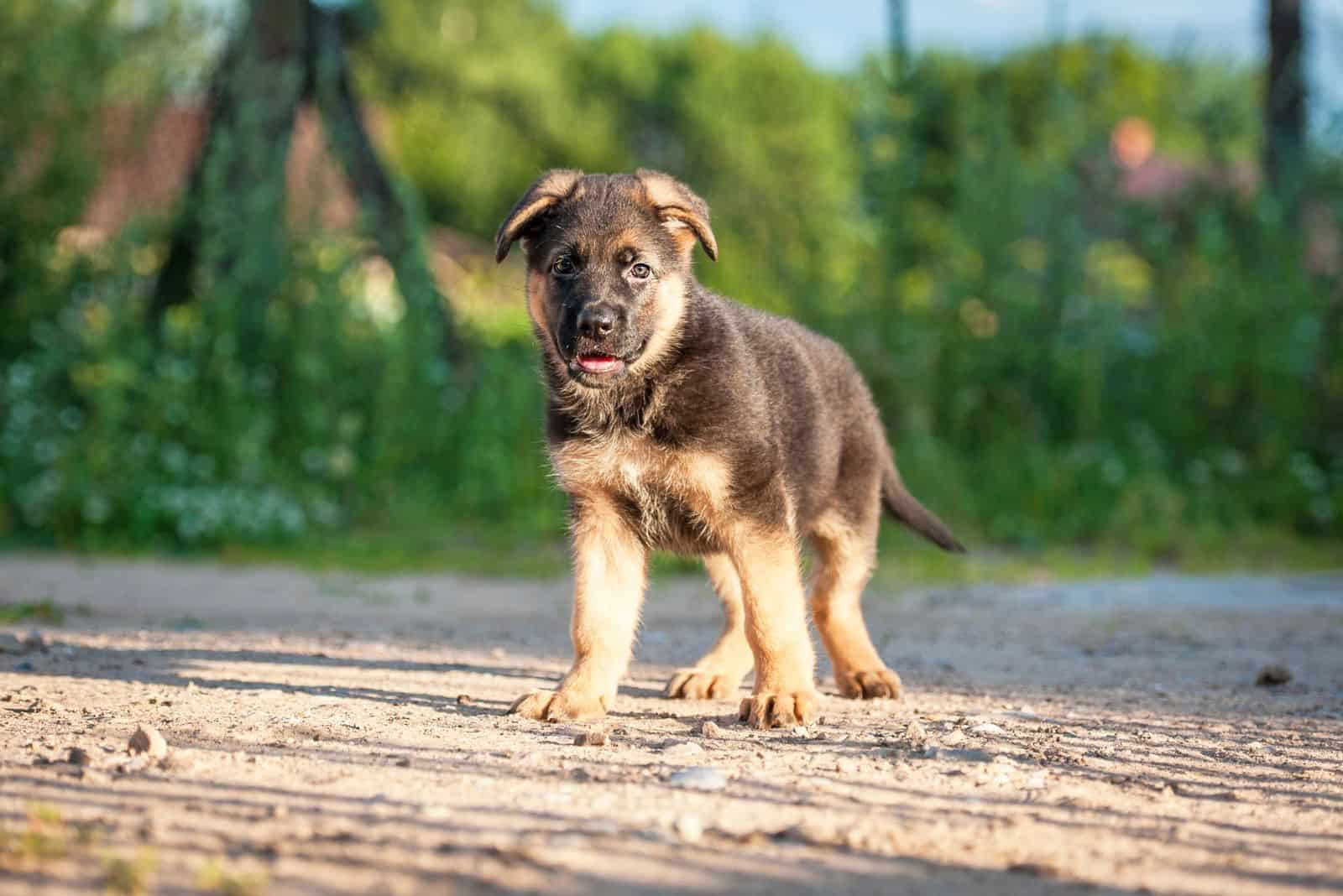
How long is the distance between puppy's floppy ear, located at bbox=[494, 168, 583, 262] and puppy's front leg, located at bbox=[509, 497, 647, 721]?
0.92m

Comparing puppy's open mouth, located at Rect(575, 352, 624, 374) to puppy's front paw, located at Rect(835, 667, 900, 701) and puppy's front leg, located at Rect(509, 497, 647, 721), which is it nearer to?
puppy's front leg, located at Rect(509, 497, 647, 721)

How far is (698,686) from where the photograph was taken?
5422mm

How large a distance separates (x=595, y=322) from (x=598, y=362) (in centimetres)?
14

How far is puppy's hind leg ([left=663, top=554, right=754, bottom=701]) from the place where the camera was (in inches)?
214

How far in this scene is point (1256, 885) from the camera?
124 inches

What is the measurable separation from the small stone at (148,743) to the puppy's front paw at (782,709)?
1.78 m

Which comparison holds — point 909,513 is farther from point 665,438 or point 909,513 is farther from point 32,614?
point 32,614

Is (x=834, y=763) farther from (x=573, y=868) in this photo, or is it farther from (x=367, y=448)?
(x=367, y=448)

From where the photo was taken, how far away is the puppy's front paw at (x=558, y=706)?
4.76 metres

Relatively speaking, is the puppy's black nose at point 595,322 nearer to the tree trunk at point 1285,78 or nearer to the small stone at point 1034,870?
the small stone at point 1034,870

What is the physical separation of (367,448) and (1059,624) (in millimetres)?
5757

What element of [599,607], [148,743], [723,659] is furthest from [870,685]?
[148,743]

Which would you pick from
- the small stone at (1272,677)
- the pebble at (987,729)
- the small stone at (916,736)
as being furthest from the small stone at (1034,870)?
the small stone at (1272,677)

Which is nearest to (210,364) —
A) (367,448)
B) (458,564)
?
(367,448)
